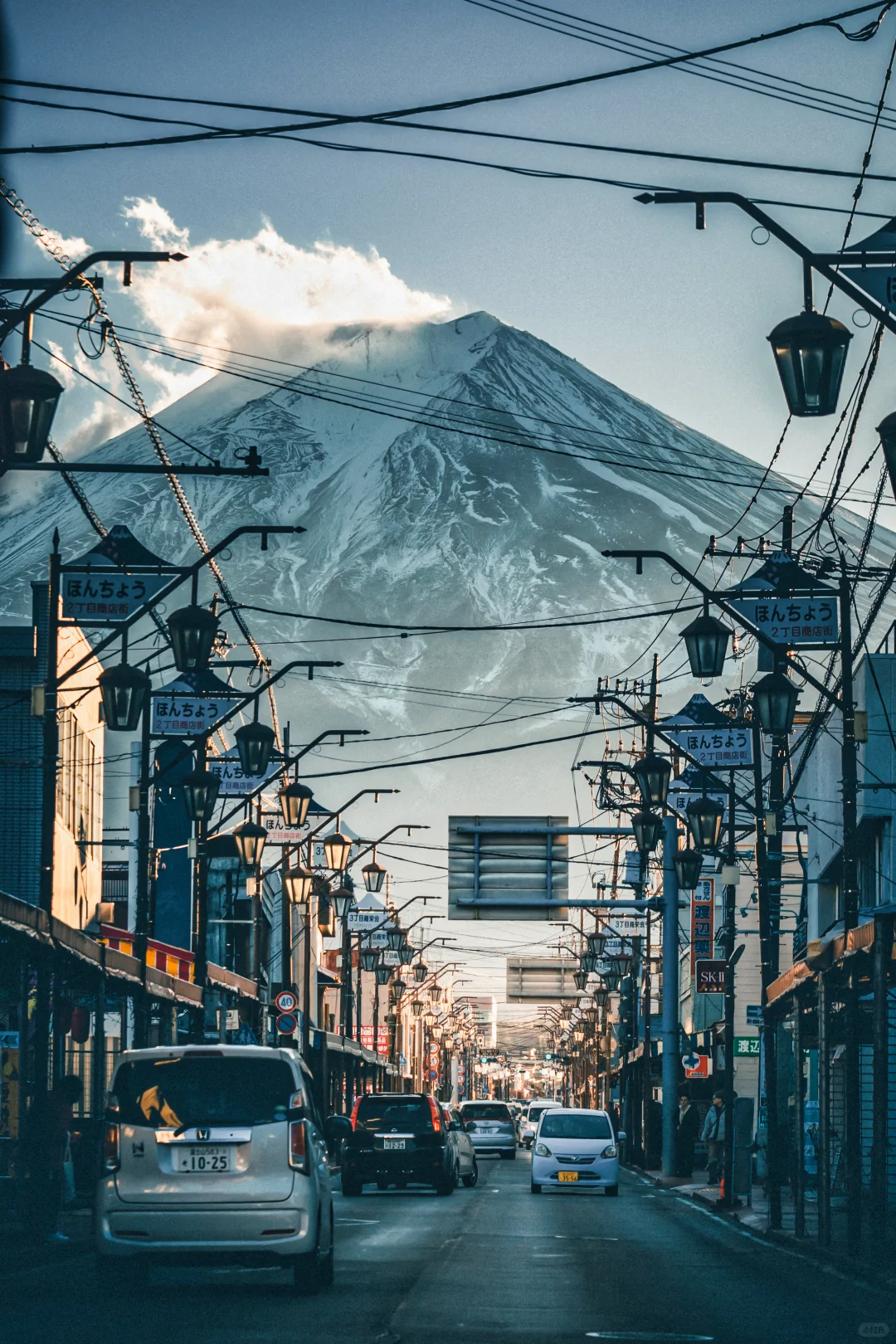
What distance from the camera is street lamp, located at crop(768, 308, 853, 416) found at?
13359mm

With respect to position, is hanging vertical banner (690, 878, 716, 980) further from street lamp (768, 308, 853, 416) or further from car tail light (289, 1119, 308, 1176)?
street lamp (768, 308, 853, 416)

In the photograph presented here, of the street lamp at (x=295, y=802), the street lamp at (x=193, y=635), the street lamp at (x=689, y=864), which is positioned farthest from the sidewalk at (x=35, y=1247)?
the street lamp at (x=689, y=864)

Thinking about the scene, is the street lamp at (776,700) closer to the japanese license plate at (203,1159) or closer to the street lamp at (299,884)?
the japanese license plate at (203,1159)

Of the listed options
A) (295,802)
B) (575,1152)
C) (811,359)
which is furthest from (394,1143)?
(811,359)

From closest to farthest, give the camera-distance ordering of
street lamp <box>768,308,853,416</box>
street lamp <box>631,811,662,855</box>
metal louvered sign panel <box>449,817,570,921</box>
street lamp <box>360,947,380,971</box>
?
street lamp <box>768,308,853,416</box> < street lamp <box>631,811,662,855</box> < metal louvered sign panel <box>449,817,570,921</box> < street lamp <box>360,947,380,971</box>

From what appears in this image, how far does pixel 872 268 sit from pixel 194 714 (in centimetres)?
1948

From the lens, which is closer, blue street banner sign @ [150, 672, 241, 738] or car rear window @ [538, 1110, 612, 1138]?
blue street banner sign @ [150, 672, 241, 738]

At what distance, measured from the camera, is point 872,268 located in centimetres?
1330

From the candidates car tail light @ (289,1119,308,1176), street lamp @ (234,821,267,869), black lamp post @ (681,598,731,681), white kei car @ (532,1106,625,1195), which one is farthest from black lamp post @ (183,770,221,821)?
car tail light @ (289,1119,308,1176)

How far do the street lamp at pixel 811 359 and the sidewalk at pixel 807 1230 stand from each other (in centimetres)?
789

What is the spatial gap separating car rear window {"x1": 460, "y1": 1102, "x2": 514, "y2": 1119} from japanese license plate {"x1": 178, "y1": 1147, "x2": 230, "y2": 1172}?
52607 millimetres

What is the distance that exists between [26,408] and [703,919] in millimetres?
48282

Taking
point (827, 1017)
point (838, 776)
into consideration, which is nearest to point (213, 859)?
point (838, 776)

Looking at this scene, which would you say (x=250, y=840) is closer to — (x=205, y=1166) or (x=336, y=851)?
(x=336, y=851)
